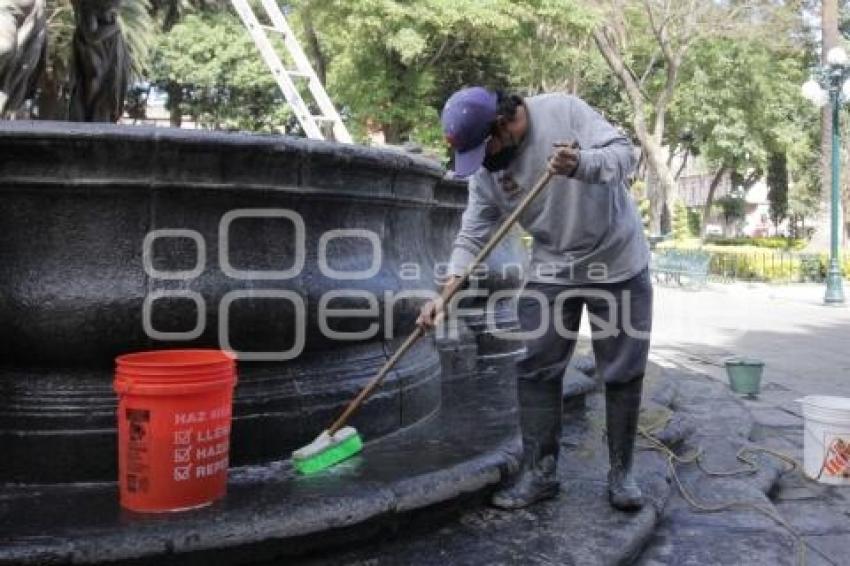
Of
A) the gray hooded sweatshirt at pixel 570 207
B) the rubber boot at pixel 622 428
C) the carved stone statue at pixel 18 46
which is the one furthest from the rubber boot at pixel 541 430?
the carved stone statue at pixel 18 46

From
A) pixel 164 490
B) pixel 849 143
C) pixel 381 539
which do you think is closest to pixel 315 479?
pixel 381 539

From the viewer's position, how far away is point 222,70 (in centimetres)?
2672

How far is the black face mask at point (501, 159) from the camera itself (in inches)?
120

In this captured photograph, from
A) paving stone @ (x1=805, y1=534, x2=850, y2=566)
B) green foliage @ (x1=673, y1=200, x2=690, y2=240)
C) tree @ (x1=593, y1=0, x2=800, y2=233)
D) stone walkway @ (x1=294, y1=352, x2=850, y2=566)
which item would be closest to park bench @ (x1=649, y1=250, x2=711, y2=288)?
green foliage @ (x1=673, y1=200, x2=690, y2=240)

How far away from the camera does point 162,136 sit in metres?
3.01

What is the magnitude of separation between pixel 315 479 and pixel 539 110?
1473 mm

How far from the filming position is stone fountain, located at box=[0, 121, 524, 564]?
8.80ft

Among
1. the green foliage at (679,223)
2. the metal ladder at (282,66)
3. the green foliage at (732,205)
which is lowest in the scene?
the green foliage at (679,223)

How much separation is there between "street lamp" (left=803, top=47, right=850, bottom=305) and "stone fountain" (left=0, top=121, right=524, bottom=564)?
1352cm

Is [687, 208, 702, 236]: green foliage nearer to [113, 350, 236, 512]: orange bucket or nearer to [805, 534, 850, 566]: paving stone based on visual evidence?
[805, 534, 850, 566]: paving stone

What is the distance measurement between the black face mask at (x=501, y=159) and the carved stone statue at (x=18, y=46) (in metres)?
2.34

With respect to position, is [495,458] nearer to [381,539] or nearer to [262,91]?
[381,539]

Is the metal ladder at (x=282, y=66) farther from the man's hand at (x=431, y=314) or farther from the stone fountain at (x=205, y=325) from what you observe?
the man's hand at (x=431, y=314)

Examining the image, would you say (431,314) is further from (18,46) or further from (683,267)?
(683,267)
